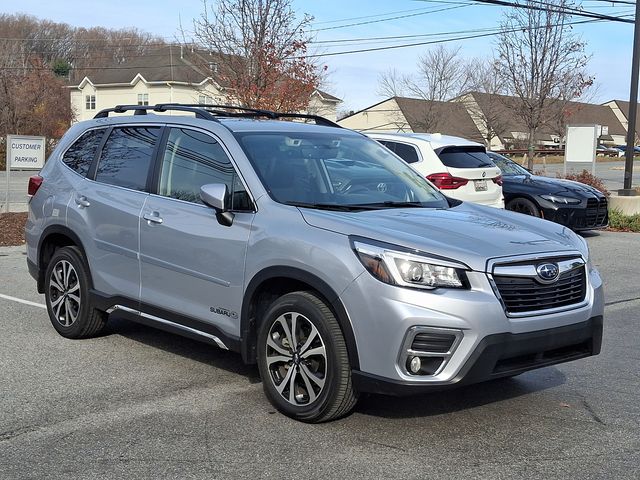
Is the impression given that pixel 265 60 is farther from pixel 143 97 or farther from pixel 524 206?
pixel 143 97

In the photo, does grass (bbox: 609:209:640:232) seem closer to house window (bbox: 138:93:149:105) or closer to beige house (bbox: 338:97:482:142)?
beige house (bbox: 338:97:482:142)

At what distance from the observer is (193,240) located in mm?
5484

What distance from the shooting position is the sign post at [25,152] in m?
16.8

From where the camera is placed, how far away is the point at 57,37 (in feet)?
253

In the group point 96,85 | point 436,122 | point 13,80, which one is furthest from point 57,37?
point 436,122

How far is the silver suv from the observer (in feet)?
14.5

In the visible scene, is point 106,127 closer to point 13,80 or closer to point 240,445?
point 240,445

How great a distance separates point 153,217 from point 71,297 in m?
1.50

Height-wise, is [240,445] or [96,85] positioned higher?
[96,85]

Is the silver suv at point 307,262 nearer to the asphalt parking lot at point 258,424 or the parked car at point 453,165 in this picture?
the asphalt parking lot at point 258,424

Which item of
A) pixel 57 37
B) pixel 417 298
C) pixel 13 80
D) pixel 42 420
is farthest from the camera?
pixel 57 37

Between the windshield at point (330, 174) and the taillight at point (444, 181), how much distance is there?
5.43 metres

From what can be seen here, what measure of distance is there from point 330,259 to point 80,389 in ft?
6.93

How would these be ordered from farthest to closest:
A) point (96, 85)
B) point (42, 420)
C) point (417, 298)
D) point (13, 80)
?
point (96, 85), point (13, 80), point (42, 420), point (417, 298)
